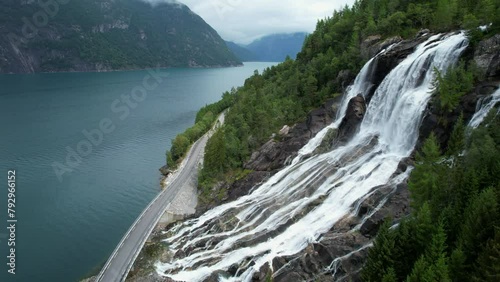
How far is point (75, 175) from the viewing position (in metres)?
79.4

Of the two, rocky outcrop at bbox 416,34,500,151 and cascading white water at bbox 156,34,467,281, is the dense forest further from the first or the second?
cascading white water at bbox 156,34,467,281

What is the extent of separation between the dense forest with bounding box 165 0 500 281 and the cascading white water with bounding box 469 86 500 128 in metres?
2.26

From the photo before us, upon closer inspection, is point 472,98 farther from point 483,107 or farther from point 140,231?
point 140,231

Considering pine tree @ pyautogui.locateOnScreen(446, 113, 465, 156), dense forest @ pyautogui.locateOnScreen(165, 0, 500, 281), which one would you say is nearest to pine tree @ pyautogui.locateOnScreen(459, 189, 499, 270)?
dense forest @ pyautogui.locateOnScreen(165, 0, 500, 281)

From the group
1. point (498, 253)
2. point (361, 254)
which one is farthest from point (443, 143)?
point (498, 253)

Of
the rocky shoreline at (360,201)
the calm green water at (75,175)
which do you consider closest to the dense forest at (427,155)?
the rocky shoreline at (360,201)

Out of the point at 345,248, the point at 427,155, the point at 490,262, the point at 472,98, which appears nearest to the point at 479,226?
the point at 490,262

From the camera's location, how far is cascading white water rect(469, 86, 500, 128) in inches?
1522

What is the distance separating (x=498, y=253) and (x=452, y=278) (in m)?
3.57

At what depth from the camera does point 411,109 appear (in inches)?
1845

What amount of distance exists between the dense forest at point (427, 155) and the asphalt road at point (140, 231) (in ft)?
17.6

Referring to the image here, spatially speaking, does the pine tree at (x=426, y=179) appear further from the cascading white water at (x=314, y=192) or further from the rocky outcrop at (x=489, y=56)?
the rocky outcrop at (x=489, y=56)

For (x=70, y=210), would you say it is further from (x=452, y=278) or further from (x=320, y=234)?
(x=452, y=278)

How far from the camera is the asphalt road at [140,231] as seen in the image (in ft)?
148
